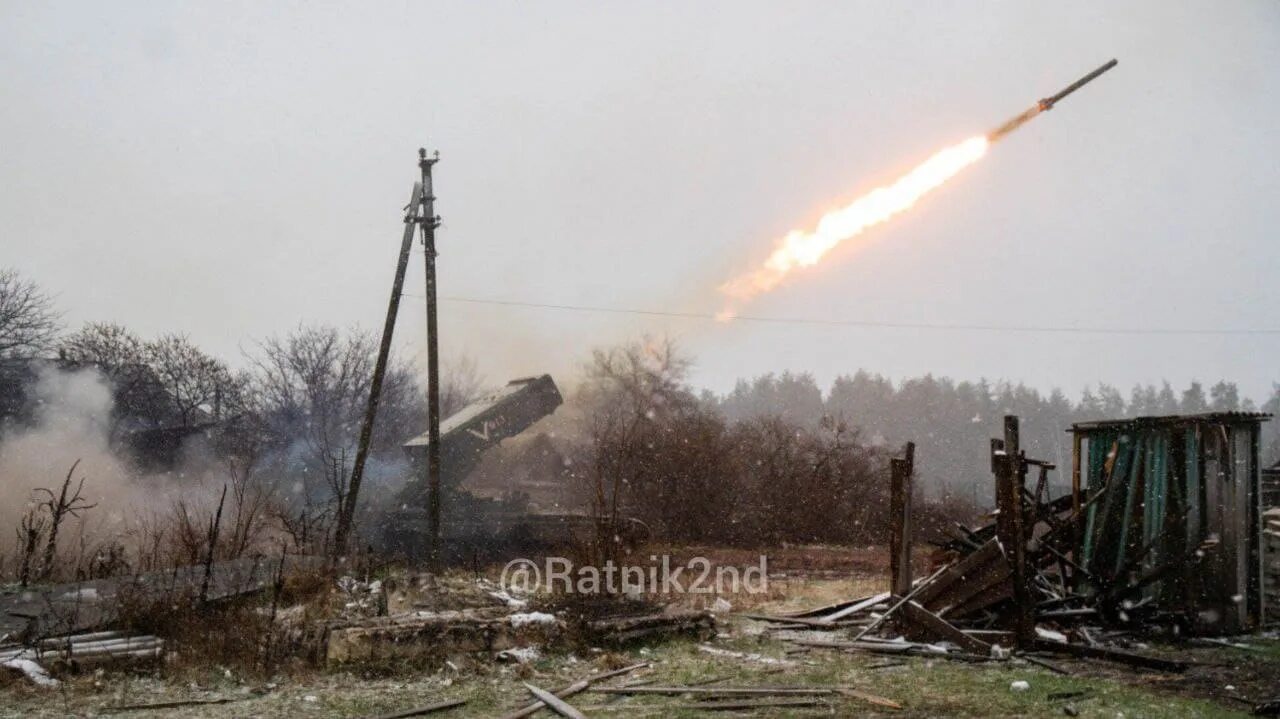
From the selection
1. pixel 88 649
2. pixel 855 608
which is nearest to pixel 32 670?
pixel 88 649

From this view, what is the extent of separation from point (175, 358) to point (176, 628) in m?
27.3

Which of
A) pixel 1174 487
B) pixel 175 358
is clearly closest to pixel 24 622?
pixel 1174 487

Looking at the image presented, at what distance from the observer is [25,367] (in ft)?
84.7

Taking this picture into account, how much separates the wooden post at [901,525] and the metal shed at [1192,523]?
2192mm

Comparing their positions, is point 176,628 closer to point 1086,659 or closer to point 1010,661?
point 1010,661

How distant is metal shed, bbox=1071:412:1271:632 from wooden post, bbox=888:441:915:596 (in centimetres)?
219

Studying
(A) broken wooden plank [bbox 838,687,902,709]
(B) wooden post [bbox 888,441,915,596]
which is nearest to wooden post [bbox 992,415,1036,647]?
(B) wooden post [bbox 888,441,915,596]

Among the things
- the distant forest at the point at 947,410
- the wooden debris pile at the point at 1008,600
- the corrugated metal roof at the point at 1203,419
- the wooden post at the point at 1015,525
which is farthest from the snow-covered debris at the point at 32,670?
the distant forest at the point at 947,410

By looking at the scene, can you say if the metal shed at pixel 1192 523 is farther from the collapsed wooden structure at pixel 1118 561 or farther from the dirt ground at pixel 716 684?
the dirt ground at pixel 716 684

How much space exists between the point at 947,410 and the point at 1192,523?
257ft

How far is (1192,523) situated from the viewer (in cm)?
1016

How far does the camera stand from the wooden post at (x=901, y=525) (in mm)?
10516

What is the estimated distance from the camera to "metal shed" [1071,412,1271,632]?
9953mm

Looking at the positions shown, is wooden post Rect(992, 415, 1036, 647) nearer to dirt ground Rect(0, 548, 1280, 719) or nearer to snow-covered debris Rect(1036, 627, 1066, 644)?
snow-covered debris Rect(1036, 627, 1066, 644)
